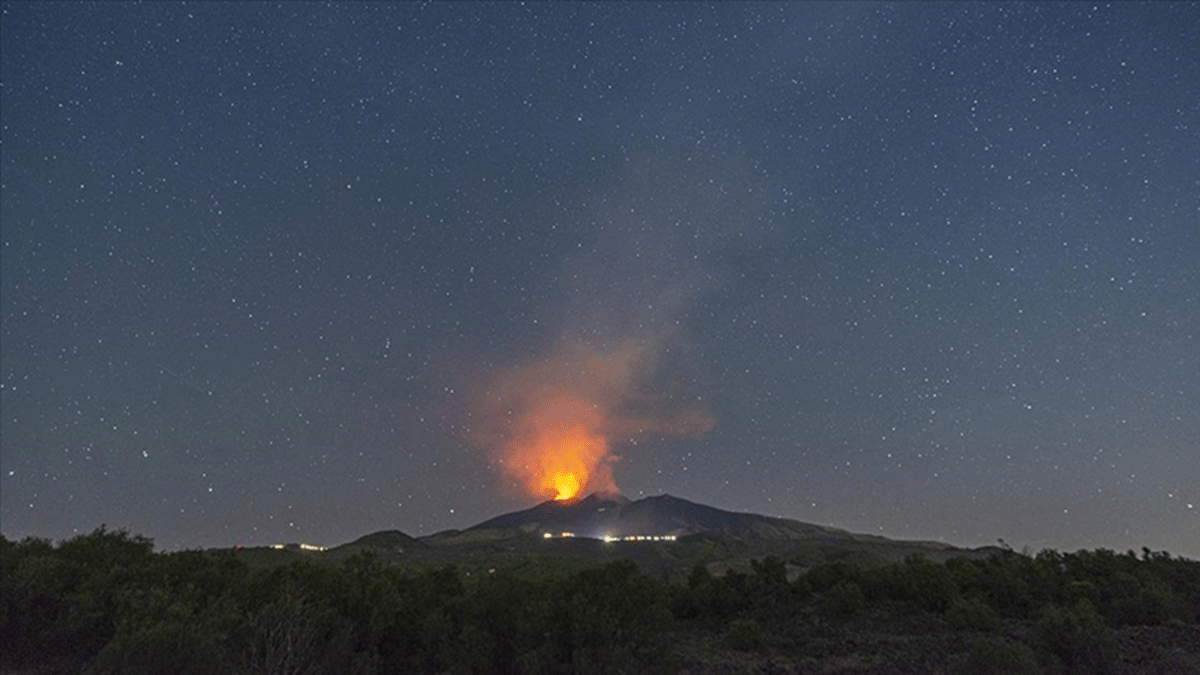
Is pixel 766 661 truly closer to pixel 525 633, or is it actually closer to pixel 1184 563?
pixel 525 633

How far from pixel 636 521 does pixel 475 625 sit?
172 metres

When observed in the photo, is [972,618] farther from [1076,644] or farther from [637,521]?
[637,521]

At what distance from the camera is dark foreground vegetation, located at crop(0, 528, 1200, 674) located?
1484cm

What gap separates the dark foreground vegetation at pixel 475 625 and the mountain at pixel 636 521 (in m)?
119

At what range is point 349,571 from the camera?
17844mm

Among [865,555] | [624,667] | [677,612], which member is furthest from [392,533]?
[624,667]

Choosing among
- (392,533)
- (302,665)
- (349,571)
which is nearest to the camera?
(302,665)

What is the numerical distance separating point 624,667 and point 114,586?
457 inches

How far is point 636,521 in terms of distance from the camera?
598 feet

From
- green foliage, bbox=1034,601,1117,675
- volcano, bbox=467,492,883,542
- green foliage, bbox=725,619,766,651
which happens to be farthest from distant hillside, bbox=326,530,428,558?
green foliage, bbox=1034,601,1117,675

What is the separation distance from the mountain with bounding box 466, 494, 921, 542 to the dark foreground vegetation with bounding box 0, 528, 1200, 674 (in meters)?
119

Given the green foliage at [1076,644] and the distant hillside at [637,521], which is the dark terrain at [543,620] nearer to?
the green foliage at [1076,644]

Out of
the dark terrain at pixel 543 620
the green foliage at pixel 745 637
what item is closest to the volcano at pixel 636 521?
the dark terrain at pixel 543 620

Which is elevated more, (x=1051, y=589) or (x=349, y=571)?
(x=349, y=571)
